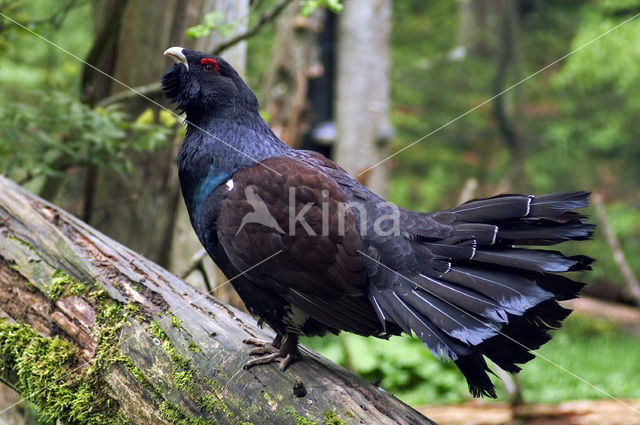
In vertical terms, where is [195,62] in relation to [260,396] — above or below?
above

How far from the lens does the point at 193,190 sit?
11.6ft

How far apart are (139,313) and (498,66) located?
11.8 m

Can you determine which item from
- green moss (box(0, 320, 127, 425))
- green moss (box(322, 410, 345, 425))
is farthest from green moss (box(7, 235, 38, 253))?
green moss (box(322, 410, 345, 425))

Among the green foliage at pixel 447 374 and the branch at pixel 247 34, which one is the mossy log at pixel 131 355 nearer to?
the branch at pixel 247 34

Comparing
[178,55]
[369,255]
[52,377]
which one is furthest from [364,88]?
[52,377]

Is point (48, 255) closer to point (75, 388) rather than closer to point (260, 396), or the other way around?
point (75, 388)

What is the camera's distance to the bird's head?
12.3 ft

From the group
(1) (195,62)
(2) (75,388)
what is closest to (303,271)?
(2) (75,388)

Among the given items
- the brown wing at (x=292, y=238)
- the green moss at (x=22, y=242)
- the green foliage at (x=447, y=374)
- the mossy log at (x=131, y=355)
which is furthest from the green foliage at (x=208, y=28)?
the green foliage at (x=447, y=374)

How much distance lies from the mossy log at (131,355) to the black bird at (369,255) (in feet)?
0.67

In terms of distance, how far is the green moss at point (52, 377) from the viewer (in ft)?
9.65

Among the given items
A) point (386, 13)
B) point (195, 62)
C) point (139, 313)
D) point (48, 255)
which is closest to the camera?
point (139, 313)

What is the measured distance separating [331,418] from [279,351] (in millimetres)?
557

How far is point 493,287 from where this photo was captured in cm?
294
